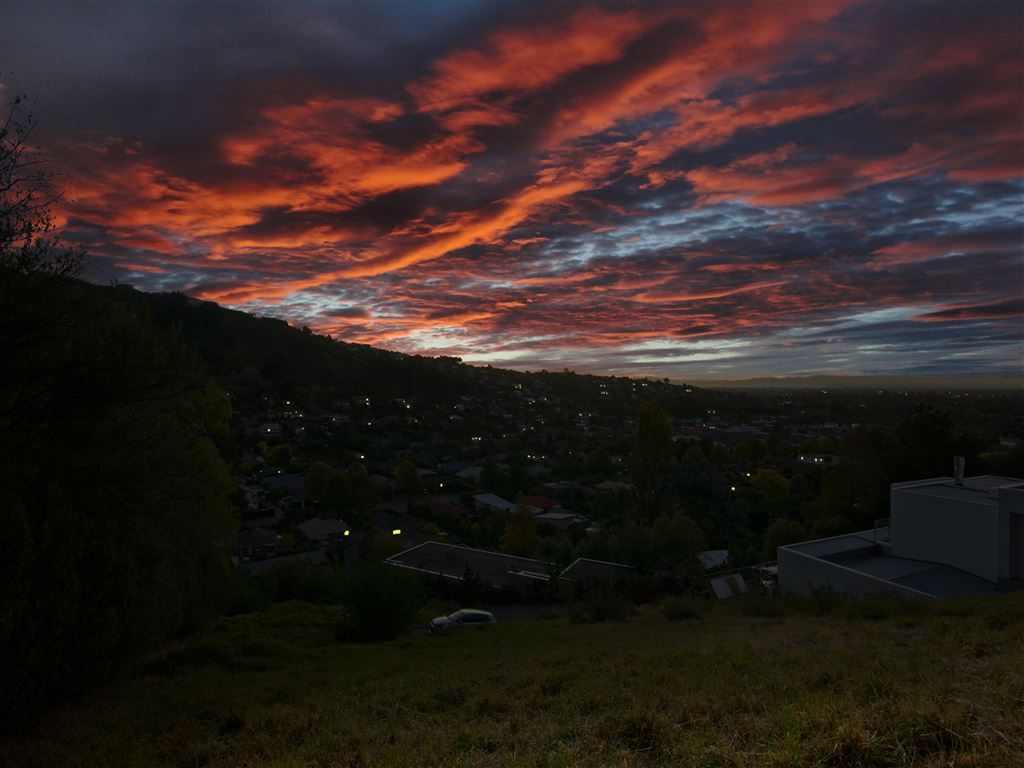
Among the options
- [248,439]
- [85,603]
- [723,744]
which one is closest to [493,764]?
[723,744]

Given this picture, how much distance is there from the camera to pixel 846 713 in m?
4.30

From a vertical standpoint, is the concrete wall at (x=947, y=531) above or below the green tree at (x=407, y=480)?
above

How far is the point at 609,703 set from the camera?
18.9 ft

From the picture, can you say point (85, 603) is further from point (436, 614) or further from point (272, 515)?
point (272, 515)

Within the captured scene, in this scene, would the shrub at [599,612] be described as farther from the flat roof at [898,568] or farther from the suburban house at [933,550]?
the flat roof at [898,568]

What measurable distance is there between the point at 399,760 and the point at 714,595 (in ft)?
57.3

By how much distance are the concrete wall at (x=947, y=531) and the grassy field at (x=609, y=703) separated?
17.5 feet

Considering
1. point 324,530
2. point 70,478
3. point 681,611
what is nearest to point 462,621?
point 681,611

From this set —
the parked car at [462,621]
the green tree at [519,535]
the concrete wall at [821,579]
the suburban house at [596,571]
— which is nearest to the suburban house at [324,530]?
the green tree at [519,535]

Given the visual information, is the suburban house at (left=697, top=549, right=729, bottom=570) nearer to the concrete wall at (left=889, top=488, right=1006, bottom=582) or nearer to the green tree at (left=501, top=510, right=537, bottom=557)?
the concrete wall at (left=889, top=488, right=1006, bottom=582)

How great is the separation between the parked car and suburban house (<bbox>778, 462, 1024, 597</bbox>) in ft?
29.3

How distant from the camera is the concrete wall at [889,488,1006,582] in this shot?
15.7m

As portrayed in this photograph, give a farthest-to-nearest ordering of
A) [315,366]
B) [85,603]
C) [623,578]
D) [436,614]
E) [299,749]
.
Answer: [315,366] → [623,578] → [436,614] → [85,603] → [299,749]

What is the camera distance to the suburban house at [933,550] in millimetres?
15312
